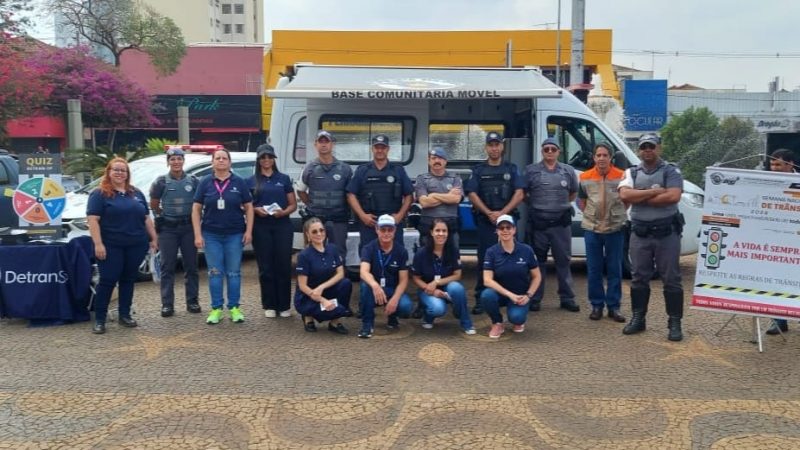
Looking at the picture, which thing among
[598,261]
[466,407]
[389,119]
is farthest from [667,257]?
[389,119]

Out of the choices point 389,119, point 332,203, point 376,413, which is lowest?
point 376,413

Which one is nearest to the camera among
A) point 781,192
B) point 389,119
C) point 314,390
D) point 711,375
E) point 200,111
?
point 314,390

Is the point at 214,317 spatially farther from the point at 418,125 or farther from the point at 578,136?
the point at 578,136

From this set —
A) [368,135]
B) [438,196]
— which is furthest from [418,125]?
[438,196]

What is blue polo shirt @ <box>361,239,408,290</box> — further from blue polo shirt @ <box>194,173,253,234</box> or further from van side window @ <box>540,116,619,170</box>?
van side window @ <box>540,116,619,170</box>

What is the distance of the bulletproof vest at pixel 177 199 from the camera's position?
7.07 metres

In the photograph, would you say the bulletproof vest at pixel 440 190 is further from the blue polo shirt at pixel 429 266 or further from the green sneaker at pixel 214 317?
the green sneaker at pixel 214 317

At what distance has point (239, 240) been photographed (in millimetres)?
6766

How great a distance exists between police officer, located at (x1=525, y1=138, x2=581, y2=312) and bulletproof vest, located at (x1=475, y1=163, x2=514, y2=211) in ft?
0.73

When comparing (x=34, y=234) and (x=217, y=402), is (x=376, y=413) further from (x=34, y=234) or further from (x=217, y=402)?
(x=34, y=234)

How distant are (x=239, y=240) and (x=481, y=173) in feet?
8.29

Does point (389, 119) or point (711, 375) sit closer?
point (711, 375)

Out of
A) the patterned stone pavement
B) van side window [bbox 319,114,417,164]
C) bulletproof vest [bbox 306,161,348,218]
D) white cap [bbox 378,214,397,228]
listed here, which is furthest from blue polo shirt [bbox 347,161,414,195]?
van side window [bbox 319,114,417,164]

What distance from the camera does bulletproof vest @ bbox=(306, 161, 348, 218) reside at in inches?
275
